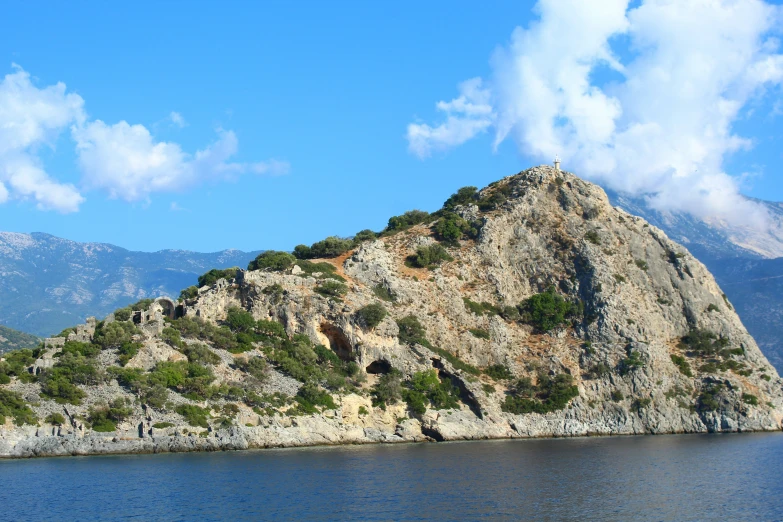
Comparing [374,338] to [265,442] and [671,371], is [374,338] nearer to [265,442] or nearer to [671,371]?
[265,442]

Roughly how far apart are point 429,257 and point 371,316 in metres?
19.8

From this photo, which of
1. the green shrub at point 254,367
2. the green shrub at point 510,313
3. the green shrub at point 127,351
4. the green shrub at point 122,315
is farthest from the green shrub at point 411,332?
the green shrub at point 122,315

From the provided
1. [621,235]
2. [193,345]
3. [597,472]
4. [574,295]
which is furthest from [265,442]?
[621,235]

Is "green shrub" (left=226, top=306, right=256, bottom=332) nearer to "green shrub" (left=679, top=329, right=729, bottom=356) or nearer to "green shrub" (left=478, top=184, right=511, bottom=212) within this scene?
"green shrub" (left=478, top=184, right=511, bottom=212)

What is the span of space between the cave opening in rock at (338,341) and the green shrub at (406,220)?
3228 centimetres

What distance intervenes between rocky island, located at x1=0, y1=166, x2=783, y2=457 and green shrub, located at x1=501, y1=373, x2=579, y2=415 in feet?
0.67

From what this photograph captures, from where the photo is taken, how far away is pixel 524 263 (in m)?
112

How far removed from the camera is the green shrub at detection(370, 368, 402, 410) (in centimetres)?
8600

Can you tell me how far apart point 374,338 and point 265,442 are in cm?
1921

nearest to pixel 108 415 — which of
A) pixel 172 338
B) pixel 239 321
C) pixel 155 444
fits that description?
pixel 155 444

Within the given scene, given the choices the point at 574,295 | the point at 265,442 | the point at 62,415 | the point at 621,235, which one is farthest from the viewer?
the point at 621,235

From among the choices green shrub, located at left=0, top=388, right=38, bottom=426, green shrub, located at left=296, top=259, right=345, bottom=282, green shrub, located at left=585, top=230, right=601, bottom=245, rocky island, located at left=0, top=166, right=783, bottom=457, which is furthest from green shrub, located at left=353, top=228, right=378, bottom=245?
green shrub, located at left=0, top=388, right=38, bottom=426

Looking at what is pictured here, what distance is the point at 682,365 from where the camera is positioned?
100 meters

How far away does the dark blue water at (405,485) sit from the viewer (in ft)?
152
